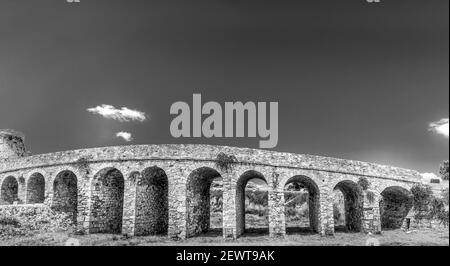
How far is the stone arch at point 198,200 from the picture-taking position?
19609mm

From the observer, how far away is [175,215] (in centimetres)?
1898

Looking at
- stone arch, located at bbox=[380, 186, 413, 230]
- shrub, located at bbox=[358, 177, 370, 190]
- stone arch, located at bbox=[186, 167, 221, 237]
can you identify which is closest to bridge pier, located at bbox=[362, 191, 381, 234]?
shrub, located at bbox=[358, 177, 370, 190]

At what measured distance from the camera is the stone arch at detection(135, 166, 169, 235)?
19.8 m

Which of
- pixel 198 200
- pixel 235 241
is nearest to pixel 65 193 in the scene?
pixel 198 200

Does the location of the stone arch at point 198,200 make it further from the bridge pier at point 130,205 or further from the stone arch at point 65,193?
the stone arch at point 65,193

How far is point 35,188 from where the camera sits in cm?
2398

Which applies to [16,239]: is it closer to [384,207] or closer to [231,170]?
[231,170]

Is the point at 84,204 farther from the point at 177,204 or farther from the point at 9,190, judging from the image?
the point at 9,190

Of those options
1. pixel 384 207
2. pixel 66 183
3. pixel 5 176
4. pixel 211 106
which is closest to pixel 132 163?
pixel 66 183

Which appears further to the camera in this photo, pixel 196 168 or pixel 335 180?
pixel 335 180

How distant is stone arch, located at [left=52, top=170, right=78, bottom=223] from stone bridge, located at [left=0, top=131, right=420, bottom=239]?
0.06 metres

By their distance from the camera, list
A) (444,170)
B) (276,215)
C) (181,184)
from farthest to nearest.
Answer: (444,170)
(276,215)
(181,184)

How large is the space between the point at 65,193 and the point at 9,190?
6.79 m
